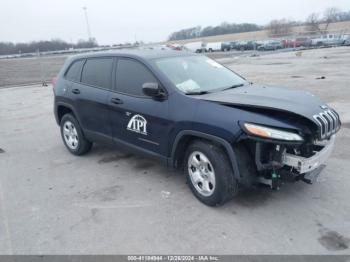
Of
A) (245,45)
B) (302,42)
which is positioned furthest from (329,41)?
(245,45)

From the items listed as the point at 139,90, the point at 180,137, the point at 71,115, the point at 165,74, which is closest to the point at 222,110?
the point at 180,137

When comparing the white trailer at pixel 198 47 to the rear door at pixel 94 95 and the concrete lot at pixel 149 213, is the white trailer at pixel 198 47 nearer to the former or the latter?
the rear door at pixel 94 95

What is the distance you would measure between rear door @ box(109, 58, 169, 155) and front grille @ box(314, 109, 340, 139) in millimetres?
1681

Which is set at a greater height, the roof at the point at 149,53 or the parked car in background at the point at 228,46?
the roof at the point at 149,53

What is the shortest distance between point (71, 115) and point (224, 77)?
2.82m

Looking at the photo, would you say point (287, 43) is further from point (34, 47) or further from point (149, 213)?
point (34, 47)

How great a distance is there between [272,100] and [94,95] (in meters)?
2.75

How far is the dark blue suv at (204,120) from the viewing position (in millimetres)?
3336

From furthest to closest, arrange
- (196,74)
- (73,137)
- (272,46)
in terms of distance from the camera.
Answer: (272,46), (73,137), (196,74)

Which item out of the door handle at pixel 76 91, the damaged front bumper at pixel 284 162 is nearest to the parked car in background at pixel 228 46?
the door handle at pixel 76 91

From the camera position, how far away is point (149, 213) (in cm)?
382

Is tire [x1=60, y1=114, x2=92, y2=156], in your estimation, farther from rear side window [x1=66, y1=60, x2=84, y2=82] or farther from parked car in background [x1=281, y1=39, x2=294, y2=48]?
parked car in background [x1=281, y1=39, x2=294, y2=48]

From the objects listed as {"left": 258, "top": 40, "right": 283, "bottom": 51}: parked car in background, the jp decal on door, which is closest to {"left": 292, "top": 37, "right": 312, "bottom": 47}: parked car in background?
{"left": 258, "top": 40, "right": 283, "bottom": 51}: parked car in background

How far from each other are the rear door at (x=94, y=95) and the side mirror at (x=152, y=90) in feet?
3.45
